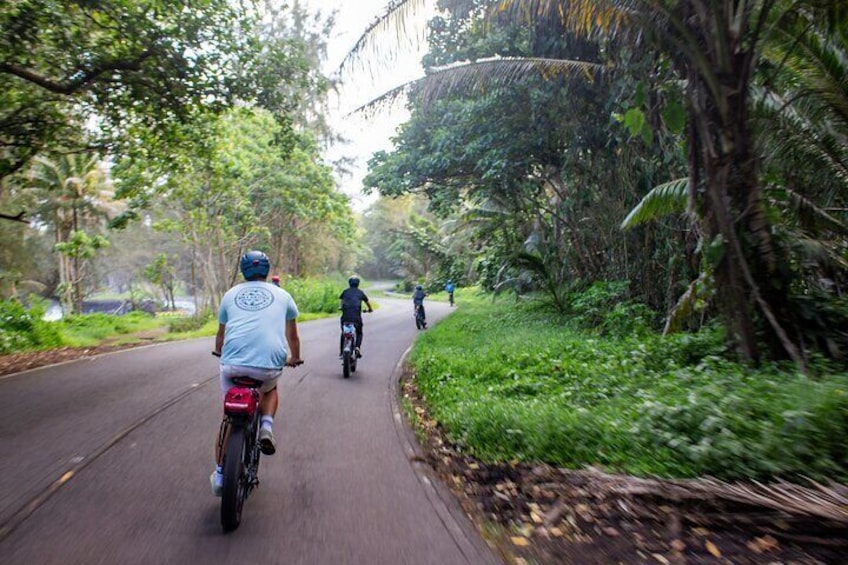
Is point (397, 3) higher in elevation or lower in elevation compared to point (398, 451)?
higher

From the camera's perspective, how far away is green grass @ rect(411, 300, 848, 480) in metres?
3.70

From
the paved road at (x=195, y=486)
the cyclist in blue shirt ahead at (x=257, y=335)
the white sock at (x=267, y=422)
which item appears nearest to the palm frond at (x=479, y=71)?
the paved road at (x=195, y=486)

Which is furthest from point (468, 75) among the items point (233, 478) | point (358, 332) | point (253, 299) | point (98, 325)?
point (98, 325)

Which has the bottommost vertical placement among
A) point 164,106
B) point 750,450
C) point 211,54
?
point 750,450

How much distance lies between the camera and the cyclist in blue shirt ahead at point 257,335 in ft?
13.3

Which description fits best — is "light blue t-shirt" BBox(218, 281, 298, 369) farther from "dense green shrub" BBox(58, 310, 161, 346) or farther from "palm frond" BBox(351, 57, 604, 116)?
"dense green shrub" BBox(58, 310, 161, 346)

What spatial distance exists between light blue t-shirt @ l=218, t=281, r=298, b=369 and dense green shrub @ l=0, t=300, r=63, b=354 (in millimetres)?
11403

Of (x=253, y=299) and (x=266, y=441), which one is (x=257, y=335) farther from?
(x=266, y=441)

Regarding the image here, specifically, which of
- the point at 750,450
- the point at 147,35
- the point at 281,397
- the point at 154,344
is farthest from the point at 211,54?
the point at 750,450

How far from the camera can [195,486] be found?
4539 millimetres

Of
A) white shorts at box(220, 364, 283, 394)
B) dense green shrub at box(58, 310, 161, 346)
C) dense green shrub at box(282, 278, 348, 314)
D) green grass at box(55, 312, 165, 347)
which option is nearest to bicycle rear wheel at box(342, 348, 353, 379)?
white shorts at box(220, 364, 283, 394)

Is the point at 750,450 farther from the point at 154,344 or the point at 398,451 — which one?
the point at 154,344

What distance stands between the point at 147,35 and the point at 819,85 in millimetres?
10625

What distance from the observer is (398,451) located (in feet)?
18.6
